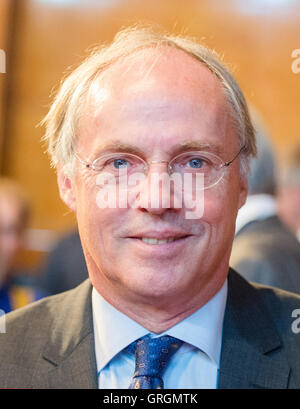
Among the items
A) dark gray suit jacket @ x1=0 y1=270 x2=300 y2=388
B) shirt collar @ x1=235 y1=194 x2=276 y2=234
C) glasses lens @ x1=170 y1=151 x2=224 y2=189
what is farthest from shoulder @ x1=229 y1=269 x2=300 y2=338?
shirt collar @ x1=235 y1=194 x2=276 y2=234

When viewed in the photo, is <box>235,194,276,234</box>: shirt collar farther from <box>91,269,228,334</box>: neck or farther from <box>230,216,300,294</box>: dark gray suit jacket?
<box>91,269,228,334</box>: neck

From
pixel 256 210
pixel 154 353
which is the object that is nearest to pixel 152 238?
pixel 154 353

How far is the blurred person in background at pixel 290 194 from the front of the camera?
353cm

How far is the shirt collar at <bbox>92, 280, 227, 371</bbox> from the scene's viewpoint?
1380 millimetres

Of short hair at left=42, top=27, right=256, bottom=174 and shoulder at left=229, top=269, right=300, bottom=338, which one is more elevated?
short hair at left=42, top=27, right=256, bottom=174

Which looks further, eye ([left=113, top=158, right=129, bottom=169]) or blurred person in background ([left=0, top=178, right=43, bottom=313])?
blurred person in background ([left=0, top=178, right=43, bottom=313])

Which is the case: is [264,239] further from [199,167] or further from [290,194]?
[290,194]

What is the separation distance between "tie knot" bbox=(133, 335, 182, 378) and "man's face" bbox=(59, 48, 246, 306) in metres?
0.09

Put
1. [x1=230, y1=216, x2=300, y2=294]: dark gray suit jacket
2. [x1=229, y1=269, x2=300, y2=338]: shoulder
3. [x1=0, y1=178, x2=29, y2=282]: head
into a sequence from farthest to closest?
[x1=0, y1=178, x2=29, y2=282]: head → [x1=230, y1=216, x2=300, y2=294]: dark gray suit jacket → [x1=229, y1=269, x2=300, y2=338]: shoulder

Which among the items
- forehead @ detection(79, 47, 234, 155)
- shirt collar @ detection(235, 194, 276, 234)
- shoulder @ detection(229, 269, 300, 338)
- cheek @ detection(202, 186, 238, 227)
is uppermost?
forehead @ detection(79, 47, 234, 155)

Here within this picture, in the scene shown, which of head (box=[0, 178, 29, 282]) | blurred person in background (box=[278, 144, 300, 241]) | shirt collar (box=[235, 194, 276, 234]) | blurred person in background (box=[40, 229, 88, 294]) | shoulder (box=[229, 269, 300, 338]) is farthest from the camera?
blurred person in background (box=[278, 144, 300, 241])

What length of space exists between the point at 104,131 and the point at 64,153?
0.58 feet

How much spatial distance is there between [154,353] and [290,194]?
239 centimetres
